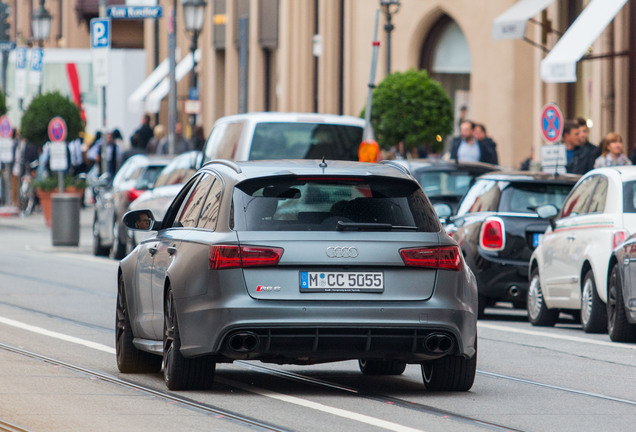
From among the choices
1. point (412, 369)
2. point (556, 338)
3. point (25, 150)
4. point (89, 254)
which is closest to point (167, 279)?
point (412, 369)

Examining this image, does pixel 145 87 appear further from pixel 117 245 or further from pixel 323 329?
pixel 323 329

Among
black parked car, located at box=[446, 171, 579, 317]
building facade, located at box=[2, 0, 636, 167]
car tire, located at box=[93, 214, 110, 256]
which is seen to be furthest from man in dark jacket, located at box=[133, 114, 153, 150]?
black parked car, located at box=[446, 171, 579, 317]

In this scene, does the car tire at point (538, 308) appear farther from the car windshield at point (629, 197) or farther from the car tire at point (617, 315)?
the car tire at point (617, 315)

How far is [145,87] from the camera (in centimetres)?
5775

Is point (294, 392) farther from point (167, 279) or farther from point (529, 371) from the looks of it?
point (529, 371)

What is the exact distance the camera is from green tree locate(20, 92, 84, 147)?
44.1m

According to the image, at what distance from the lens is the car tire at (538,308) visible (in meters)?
16.6

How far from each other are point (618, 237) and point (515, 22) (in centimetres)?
1655

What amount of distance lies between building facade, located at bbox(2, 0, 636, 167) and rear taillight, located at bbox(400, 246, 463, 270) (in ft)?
56.9

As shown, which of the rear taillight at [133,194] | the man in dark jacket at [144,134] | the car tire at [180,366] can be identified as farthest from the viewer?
the man in dark jacket at [144,134]

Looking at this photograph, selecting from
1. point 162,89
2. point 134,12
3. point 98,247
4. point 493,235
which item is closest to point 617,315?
point 493,235

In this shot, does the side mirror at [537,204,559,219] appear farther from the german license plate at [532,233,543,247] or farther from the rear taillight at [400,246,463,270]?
the rear taillight at [400,246,463,270]

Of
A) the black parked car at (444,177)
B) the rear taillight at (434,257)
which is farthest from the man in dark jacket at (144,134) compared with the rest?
the rear taillight at (434,257)

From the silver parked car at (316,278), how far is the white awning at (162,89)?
45814 mm
